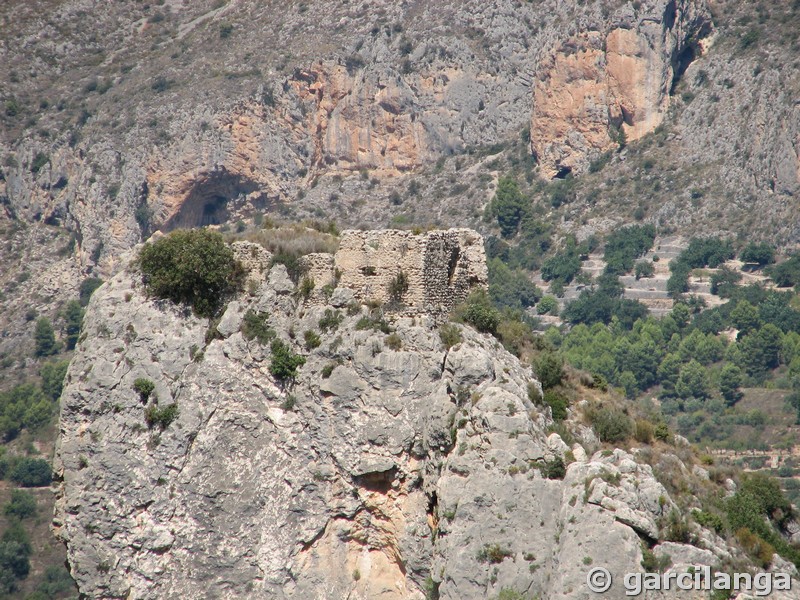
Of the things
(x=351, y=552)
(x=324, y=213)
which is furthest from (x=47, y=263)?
(x=351, y=552)

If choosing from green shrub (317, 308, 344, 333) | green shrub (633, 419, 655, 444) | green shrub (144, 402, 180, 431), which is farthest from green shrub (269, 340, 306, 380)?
green shrub (633, 419, 655, 444)

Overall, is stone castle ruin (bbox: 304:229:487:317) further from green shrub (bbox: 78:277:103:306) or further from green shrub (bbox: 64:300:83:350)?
green shrub (bbox: 78:277:103:306)

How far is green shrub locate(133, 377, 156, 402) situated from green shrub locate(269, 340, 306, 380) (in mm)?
3642

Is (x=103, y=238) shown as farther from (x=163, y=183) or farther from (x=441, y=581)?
(x=441, y=581)

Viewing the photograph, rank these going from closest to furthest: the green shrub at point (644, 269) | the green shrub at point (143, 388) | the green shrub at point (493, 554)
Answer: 1. the green shrub at point (493, 554)
2. the green shrub at point (143, 388)
3. the green shrub at point (644, 269)

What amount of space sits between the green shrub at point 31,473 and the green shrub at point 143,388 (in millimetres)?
71488

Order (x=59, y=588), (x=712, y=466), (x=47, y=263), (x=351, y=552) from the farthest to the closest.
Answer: (x=47, y=263) → (x=59, y=588) → (x=712, y=466) → (x=351, y=552)

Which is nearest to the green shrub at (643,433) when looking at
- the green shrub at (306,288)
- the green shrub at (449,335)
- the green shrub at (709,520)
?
the green shrub at (709,520)

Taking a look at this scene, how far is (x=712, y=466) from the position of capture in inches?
1737

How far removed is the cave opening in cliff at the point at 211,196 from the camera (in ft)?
493

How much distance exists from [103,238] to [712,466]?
4492 inches

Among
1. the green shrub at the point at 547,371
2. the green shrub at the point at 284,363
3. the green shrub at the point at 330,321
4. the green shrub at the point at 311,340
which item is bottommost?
the green shrub at the point at 547,371

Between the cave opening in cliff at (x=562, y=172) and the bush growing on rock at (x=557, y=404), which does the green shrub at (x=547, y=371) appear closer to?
the bush growing on rock at (x=557, y=404)

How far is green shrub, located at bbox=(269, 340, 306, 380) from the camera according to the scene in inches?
1625
